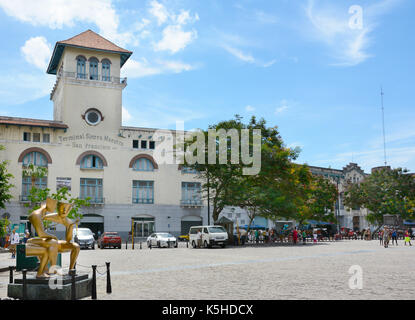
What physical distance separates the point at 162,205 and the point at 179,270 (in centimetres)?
3863

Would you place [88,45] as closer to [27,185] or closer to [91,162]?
[91,162]

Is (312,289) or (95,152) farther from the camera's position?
(95,152)

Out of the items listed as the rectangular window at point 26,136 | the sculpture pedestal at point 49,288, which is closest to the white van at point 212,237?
the sculpture pedestal at point 49,288

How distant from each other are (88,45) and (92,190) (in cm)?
1748

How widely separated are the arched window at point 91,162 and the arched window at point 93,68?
380 inches

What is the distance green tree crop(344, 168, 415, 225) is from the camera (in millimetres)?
56344

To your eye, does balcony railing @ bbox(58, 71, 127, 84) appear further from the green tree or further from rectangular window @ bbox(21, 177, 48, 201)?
the green tree

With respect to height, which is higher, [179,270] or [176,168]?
[176,168]

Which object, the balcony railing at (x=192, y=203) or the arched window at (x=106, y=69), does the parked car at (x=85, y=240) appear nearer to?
the balcony railing at (x=192, y=203)

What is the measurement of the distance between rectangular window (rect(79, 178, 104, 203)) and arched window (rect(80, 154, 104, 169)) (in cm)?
152

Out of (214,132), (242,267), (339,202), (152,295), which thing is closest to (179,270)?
(242,267)

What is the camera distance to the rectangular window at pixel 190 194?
57.0m

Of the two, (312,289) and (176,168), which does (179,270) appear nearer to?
(312,289)

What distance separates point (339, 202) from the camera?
79.1 meters
